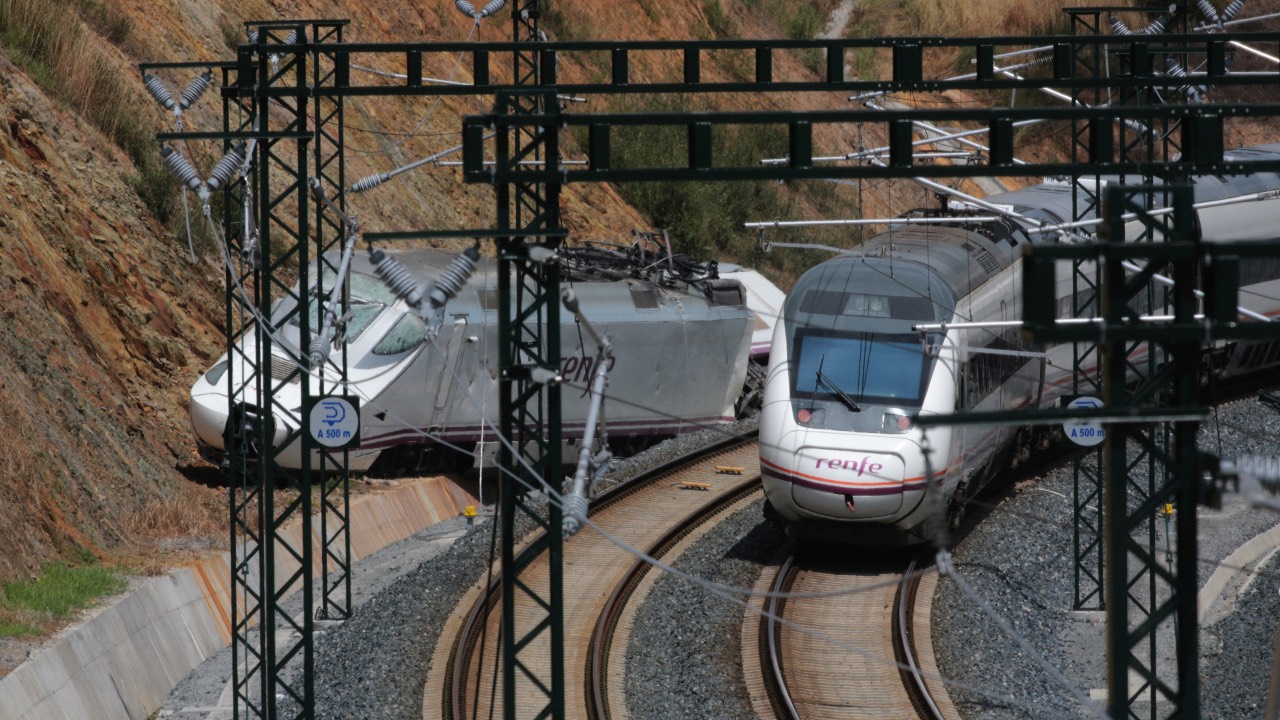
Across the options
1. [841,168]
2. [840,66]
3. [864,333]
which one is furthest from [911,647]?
[841,168]

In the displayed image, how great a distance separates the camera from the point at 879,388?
17.3 meters

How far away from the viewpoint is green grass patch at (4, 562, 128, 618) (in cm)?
1442

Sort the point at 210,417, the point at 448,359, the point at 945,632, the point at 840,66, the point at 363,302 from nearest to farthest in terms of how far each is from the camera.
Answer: the point at 840,66, the point at 945,632, the point at 210,417, the point at 363,302, the point at 448,359

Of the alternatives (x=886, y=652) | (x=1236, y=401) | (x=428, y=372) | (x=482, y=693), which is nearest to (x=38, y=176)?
(x=428, y=372)

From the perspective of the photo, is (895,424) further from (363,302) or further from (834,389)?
(363,302)

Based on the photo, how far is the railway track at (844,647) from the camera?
1427cm

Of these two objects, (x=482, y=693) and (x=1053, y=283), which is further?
(x=482, y=693)

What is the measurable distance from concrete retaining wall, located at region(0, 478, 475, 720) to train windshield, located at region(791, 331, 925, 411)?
6512 millimetres

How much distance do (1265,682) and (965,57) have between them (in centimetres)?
4611

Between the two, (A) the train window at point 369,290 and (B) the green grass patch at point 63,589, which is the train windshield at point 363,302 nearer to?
(A) the train window at point 369,290

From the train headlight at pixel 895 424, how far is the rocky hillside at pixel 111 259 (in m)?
4.15

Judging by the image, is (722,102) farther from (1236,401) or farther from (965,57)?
(1236,401)

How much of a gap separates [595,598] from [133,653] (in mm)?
5061

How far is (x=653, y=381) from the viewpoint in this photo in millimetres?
24609
